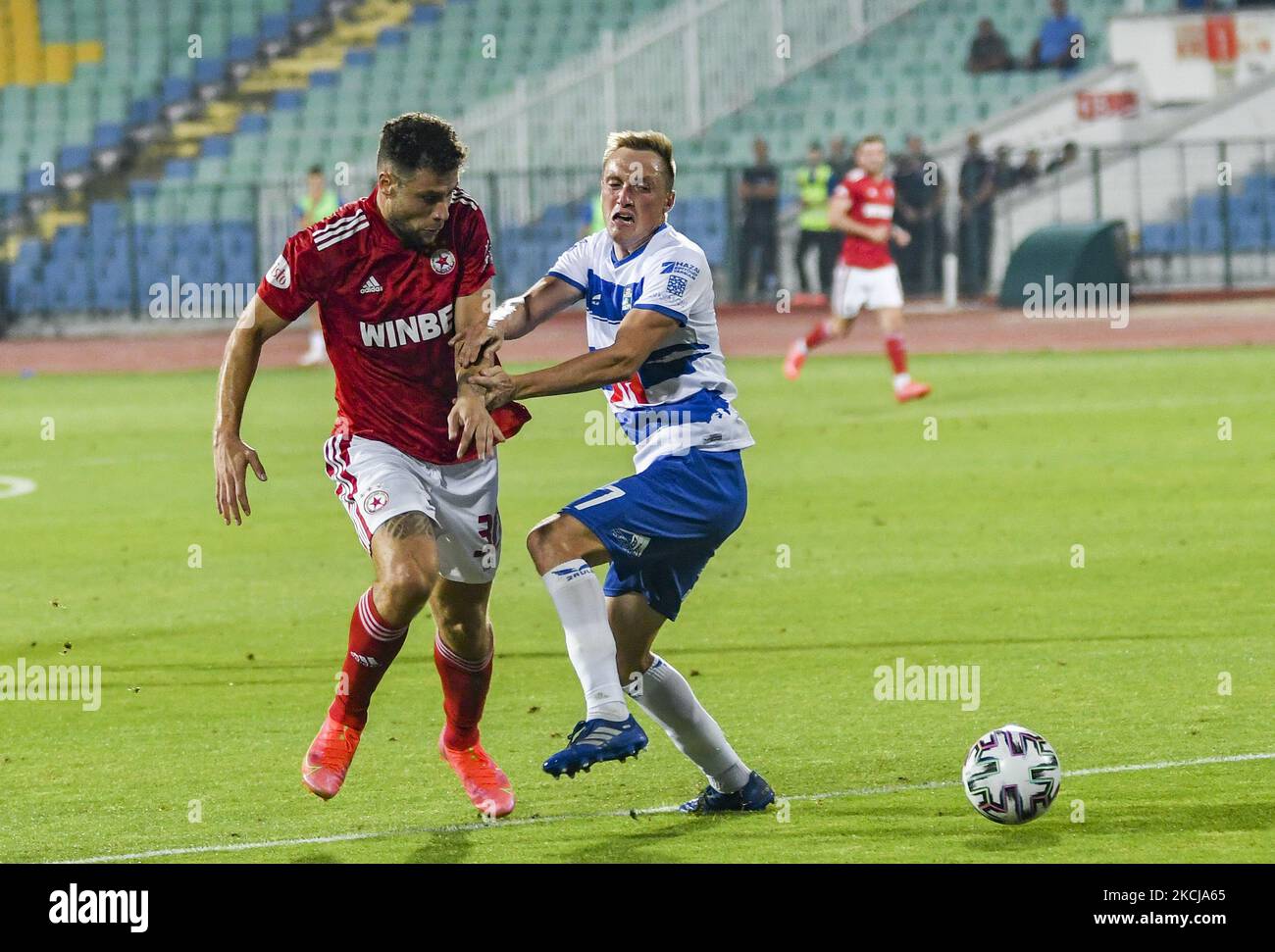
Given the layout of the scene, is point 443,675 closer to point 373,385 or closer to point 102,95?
point 373,385

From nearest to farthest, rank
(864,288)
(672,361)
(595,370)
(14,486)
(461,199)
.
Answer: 1. (595,370)
2. (672,361)
3. (461,199)
4. (14,486)
5. (864,288)

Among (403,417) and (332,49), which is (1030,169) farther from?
(403,417)

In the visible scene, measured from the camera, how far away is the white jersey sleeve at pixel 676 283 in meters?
6.39

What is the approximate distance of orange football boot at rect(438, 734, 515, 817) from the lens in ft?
21.3

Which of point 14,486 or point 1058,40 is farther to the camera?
point 1058,40

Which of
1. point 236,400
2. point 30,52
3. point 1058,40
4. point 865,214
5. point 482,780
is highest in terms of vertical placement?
point 30,52

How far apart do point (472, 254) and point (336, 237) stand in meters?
0.43

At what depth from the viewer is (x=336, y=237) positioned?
21.4 feet

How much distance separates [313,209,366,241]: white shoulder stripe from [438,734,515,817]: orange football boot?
168 centimetres

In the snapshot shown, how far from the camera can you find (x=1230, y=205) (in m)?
30.0

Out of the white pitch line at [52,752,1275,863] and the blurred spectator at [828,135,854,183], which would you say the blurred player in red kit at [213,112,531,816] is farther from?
the blurred spectator at [828,135,854,183]

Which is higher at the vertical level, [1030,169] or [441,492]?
[1030,169]

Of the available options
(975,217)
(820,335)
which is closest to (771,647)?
(820,335)
